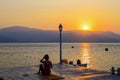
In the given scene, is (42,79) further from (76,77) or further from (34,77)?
(76,77)

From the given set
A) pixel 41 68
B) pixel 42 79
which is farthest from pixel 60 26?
pixel 42 79

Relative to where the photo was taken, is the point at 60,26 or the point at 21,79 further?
the point at 60,26

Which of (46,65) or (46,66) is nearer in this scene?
(46,65)

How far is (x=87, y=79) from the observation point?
18.7 meters

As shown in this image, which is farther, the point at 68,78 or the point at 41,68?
the point at 41,68

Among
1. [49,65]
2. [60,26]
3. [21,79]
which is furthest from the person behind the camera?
[60,26]

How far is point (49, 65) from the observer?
19719mm

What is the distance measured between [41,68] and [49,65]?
136 cm

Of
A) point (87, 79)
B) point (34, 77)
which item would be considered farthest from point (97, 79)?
point (34, 77)

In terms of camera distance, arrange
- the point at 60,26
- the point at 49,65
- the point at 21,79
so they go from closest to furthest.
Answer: the point at 21,79
the point at 49,65
the point at 60,26

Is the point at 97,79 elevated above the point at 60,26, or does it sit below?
below

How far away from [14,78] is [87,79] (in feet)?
18.8

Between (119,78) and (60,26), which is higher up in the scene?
(60,26)

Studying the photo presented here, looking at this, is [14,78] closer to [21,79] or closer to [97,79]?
[21,79]
